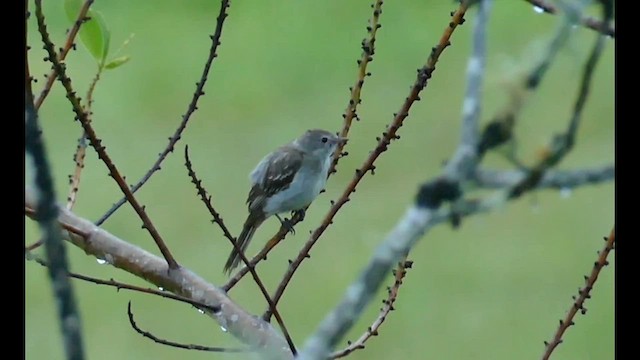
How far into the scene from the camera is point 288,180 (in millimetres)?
564

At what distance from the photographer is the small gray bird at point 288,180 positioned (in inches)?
21.8

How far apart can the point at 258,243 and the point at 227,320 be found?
40cm

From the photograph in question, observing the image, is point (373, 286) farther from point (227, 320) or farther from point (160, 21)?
point (160, 21)

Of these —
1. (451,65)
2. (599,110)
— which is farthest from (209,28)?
(599,110)

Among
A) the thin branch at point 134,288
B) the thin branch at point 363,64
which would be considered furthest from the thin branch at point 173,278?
the thin branch at point 363,64

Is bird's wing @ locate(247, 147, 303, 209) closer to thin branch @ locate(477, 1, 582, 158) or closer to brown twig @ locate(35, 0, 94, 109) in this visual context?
brown twig @ locate(35, 0, 94, 109)

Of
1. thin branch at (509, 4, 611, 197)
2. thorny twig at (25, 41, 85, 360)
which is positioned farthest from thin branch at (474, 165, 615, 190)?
thorny twig at (25, 41, 85, 360)

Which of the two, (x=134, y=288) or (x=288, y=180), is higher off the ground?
(x=288, y=180)

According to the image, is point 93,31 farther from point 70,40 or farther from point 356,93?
point 356,93

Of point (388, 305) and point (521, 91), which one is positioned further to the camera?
point (388, 305)

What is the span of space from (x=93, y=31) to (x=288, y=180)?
18 cm

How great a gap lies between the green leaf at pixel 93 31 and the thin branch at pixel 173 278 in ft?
0.28

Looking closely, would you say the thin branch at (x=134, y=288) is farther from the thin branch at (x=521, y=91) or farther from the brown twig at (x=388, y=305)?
the thin branch at (x=521, y=91)

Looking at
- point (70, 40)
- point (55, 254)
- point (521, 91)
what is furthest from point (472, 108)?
point (70, 40)
